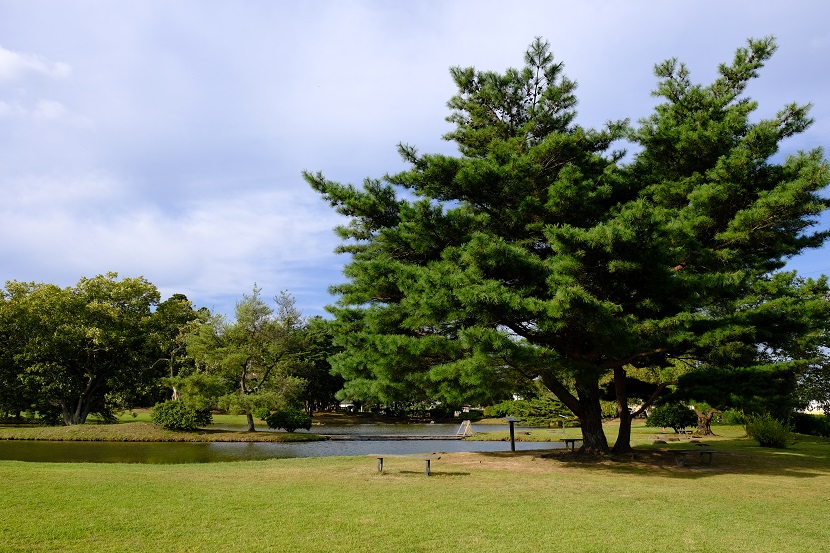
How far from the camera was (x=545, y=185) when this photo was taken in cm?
1577

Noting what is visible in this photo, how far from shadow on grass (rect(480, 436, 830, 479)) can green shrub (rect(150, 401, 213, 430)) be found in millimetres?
17316

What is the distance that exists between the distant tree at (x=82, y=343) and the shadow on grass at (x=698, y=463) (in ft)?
82.7

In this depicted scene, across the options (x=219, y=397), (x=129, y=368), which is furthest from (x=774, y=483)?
(x=129, y=368)

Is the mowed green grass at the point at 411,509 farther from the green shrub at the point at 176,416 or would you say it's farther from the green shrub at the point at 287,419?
the green shrub at the point at 287,419

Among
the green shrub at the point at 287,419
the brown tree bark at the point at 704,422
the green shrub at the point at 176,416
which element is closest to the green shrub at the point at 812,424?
the brown tree bark at the point at 704,422

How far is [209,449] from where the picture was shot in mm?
22656

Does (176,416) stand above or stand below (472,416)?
above

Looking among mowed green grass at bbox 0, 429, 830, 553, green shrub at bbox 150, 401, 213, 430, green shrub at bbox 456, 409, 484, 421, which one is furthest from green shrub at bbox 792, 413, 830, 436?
green shrub at bbox 150, 401, 213, 430

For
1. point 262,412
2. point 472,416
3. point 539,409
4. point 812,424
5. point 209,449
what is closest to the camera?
point 209,449

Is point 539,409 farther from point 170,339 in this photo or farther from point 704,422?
point 170,339

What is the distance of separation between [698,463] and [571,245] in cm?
795

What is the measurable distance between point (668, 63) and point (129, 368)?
32.7m

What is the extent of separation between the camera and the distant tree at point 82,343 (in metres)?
30.2

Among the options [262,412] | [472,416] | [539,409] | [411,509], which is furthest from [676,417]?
[411,509]
